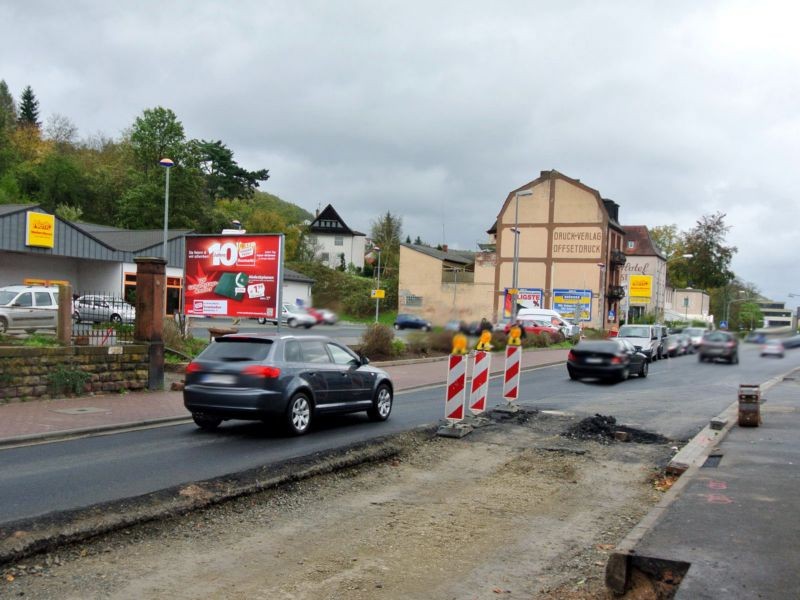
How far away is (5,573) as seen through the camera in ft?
18.2

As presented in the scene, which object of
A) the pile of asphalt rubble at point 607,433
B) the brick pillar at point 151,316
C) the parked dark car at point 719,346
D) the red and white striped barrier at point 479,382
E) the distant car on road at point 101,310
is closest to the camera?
the parked dark car at point 719,346

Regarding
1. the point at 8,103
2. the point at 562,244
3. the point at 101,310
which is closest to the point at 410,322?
the point at 562,244

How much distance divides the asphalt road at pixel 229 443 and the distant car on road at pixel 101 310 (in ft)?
18.3

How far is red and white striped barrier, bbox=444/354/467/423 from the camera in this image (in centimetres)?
1155

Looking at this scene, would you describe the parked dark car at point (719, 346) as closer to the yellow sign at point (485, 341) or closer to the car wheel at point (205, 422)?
the yellow sign at point (485, 341)

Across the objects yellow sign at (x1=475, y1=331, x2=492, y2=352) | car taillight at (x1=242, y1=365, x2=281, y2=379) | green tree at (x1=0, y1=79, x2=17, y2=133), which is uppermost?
green tree at (x1=0, y1=79, x2=17, y2=133)

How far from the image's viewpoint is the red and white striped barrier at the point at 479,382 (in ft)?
39.1

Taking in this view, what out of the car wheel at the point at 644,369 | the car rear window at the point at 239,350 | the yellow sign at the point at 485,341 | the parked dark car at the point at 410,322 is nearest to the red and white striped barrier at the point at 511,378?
the car rear window at the point at 239,350

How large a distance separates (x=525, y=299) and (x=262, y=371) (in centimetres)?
581

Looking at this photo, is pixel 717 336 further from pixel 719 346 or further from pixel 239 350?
pixel 239 350

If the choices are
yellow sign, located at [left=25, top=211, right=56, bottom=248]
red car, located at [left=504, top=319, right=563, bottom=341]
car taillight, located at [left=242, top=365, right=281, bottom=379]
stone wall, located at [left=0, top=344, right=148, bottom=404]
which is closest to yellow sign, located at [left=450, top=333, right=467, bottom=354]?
red car, located at [left=504, top=319, right=563, bottom=341]

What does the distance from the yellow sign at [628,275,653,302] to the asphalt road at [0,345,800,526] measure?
58 centimetres

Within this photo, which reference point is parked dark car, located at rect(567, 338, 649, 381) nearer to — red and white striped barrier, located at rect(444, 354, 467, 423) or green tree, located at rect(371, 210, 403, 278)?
green tree, located at rect(371, 210, 403, 278)

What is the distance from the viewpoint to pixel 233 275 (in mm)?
9305
